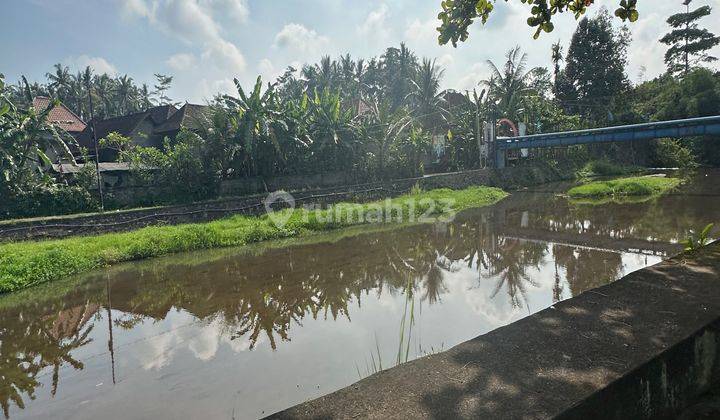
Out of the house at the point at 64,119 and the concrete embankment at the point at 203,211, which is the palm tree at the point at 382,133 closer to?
the concrete embankment at the point at 203,211

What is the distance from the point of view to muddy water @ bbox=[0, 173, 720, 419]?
496cm

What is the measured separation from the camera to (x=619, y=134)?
75.9 feet

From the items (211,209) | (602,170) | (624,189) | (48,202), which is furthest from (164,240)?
(602,170)

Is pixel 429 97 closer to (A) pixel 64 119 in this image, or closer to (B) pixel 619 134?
(B) pixel 619 134

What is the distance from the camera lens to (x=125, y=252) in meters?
12.0

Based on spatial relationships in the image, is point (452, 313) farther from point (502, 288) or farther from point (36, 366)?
point (36, 366)

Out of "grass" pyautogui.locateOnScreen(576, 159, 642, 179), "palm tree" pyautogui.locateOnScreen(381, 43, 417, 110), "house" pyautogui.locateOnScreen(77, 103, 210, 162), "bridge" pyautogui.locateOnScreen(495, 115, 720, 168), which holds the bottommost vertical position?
"grass" pyautogui.locateOnScreen(576, 159, 642, 179)

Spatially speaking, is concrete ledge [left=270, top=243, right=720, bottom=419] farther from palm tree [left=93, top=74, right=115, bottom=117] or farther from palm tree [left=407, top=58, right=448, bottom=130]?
palm tree [left=93, top=74, right=115, bottom=117]

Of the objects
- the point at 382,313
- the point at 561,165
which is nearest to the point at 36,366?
the point at 382,313

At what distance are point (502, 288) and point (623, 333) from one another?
17.6 ft

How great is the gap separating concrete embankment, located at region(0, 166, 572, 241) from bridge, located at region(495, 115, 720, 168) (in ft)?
7.35

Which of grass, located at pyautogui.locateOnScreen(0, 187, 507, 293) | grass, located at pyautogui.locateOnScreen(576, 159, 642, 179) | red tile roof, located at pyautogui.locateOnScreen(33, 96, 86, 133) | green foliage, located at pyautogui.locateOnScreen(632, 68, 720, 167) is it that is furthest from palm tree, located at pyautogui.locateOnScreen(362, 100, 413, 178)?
green foliage, located at pyautogui.locateOnScreen(632, 68, 720, 167)

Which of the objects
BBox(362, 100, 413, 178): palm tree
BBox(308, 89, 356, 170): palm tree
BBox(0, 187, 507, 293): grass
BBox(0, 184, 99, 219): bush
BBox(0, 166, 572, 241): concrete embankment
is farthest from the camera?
BBox(362, 100, 413, 178): palm tree

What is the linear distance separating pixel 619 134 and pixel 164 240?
2268 cm
